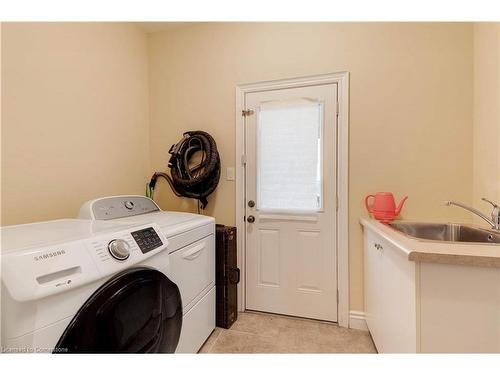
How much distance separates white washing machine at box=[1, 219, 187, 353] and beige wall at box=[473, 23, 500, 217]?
6.50 ft

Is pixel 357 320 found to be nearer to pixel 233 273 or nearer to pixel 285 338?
pixel 285 338

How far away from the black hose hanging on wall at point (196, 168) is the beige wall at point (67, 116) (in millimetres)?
457

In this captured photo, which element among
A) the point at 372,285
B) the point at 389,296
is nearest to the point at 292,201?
the point at 372,285

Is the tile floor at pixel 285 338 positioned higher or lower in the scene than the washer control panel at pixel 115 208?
lower

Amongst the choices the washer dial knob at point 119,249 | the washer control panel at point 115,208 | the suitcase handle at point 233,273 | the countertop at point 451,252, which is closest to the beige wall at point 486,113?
the countertop at point 451,252

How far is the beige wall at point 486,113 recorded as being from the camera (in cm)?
139

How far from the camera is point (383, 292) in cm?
136

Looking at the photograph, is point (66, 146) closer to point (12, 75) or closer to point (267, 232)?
point (12, 75)

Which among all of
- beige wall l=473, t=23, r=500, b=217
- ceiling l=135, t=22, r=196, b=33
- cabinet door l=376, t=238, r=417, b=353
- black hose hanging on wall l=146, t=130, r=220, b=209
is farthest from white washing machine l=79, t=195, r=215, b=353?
beige wall l=473, t=23, r=500, b=217

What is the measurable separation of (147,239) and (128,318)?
1.07 feet

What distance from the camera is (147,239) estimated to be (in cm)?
108

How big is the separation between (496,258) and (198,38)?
2548 millimetres

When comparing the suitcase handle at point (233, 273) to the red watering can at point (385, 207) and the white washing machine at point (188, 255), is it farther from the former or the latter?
the red watering can at point (385, 207)
